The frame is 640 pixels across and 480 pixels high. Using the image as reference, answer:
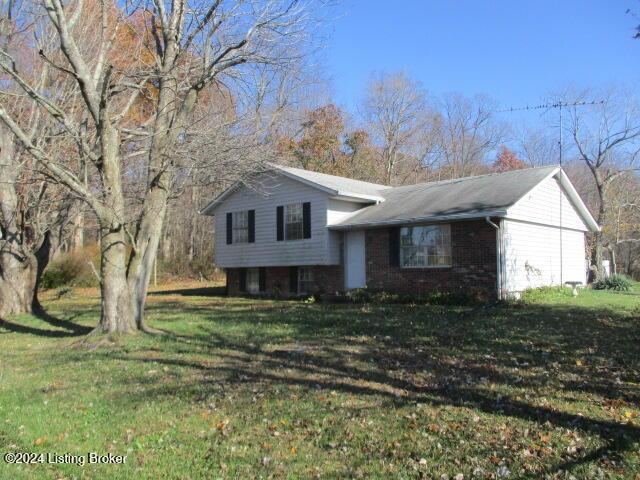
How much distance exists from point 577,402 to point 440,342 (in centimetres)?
382

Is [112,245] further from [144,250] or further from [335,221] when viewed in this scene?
[335,221]

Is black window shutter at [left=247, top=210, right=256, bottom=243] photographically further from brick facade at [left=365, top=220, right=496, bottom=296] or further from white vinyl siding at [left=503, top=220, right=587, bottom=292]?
white vinyl siding at [left=503, top=220, right=587, bottom=292]

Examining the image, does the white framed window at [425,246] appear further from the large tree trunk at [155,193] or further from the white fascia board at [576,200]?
the large tree trunk at [155,193]

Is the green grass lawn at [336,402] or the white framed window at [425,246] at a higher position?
the white framed window at [425,246]

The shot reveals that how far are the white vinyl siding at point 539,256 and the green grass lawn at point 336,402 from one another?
5.58 meters

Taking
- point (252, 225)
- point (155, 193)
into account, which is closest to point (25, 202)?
point (155, 193)

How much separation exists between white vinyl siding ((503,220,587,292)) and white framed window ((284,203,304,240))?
751 centimetres

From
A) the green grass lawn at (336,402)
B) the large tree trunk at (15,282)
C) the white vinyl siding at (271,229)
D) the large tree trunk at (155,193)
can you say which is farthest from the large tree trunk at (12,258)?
the white vinyl siding at (271,229)

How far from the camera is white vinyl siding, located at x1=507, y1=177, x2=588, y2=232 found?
57.6ft

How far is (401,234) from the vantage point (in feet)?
60.7

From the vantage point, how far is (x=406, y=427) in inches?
204

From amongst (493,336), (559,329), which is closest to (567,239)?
(559,329)

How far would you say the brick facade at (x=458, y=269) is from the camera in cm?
1642

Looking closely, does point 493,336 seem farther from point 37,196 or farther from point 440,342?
point 37,196
